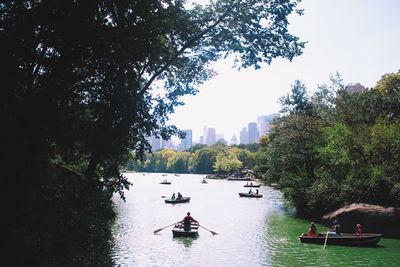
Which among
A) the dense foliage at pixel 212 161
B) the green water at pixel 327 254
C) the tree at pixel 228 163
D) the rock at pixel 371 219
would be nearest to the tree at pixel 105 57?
the green water at pixel 327 254

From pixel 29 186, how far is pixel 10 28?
396cm

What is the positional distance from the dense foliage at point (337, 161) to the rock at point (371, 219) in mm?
1172

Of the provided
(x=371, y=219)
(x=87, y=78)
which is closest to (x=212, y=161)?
(x=371, y=219)

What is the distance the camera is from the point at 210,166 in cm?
16700

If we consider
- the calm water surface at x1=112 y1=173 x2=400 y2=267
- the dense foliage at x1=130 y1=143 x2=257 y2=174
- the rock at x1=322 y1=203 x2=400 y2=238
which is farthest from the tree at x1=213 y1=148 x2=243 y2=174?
the rock at x1=322 y1=203 x2=400 y2=238

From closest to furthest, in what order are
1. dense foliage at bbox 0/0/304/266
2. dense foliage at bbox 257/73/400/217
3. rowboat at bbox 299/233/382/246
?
dense foliage at bbox 0/0/304/266 < rowboat at bbox 299/233/382/246 < dense foliage at bbox 257/73/400/217

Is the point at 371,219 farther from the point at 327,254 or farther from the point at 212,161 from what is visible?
the point at 212,161

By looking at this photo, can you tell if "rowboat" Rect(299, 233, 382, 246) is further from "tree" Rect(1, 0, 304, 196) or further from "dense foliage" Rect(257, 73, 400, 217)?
"tree" Rect(1, 0, 304, 196)

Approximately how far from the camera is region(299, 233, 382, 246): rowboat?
23.5 meters

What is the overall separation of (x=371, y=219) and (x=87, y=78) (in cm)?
2299

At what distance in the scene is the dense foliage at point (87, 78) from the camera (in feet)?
32.3

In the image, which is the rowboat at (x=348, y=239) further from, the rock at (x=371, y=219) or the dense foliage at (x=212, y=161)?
the dense foliage at (x=212, y=161)

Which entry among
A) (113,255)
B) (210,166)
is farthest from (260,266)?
(210,166)

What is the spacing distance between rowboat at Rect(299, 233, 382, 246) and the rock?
12.0 feet
